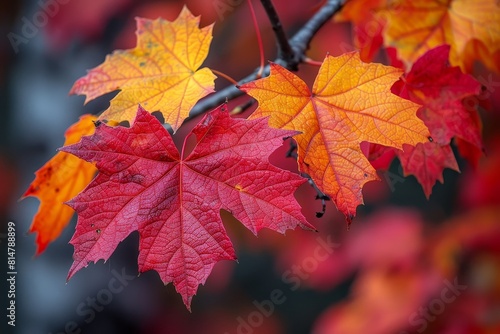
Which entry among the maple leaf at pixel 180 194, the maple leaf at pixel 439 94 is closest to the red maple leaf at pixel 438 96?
the maple leaf at pixel 439 94

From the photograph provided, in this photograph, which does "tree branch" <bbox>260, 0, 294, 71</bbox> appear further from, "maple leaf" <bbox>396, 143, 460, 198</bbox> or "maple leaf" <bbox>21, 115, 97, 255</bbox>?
"maple leaf" <bbox>21, 115, 97, 255</bbox>

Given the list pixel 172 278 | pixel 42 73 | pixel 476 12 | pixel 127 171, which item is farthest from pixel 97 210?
pixel 42 73

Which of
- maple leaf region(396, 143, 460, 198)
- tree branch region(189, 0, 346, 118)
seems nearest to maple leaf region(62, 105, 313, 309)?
tree branch region(189, 0, 346, 118)

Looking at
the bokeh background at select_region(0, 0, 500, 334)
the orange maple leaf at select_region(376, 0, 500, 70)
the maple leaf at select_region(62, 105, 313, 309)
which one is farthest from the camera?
the bokeh background at select_region(0, 0, 500, 334)

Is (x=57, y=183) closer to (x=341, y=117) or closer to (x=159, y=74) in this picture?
(x=159, y=74)

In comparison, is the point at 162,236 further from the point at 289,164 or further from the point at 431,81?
the point at 289,164

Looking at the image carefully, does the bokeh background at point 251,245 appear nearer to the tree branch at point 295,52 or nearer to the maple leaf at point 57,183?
the maple leaf at point 57,183

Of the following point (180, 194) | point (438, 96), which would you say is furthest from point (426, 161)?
point (180, 194)

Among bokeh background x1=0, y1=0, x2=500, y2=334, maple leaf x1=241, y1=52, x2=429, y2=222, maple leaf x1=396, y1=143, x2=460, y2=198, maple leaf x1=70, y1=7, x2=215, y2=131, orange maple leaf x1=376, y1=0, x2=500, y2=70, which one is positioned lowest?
bokeh background x1=0, y1=0, x2=500, y2=334
